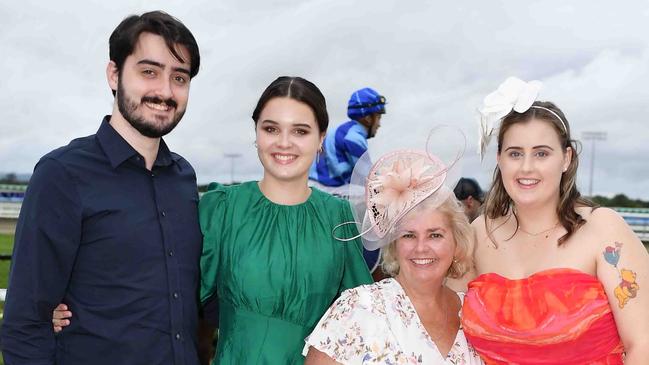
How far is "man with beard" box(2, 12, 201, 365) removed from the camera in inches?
81.0

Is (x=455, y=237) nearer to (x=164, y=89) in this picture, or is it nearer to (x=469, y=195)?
(x=164, y=89)

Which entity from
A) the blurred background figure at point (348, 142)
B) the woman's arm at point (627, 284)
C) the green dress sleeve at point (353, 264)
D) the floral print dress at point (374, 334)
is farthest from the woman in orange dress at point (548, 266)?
the blurred background figure at point (348, 142)

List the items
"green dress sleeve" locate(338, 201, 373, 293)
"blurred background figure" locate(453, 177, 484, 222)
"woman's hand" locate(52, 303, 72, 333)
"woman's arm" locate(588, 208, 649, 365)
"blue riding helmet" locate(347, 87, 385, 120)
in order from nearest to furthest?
"woman's hand" locate(52, 303, 72, 333) < "woman's arm" locate(588, 208, 649, 365) < "green dress sleeve" locate(338, 201, 373, 293) < "blue riding helmet" locate(347, 87, 385, 120) < "blurred background figure" locate(453, 177, 484, 222)

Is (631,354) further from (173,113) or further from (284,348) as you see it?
(173,113)

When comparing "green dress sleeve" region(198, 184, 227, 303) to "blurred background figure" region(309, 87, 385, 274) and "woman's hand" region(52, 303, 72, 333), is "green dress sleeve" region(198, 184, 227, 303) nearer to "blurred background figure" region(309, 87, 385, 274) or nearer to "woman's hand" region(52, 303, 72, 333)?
"woman's hand" region(52, 303, 72, 333)

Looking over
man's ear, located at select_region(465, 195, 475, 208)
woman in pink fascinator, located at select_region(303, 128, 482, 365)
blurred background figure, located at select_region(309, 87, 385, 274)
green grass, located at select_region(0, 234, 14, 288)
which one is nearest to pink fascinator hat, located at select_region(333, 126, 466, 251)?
woman in pink fascinator, located at select_region(303, 128, 482, 365)

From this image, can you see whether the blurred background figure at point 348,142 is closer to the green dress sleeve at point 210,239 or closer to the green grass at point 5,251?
the green dress sleeve at point 210,239

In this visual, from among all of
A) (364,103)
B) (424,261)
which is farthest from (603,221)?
(364,103)

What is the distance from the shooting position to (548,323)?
7.65ft

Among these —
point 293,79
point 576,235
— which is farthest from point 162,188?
point 576,235

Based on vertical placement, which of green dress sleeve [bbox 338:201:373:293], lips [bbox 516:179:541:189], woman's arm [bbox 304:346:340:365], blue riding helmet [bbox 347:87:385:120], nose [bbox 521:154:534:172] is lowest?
woman's arm [bbox 304:346:340:365]

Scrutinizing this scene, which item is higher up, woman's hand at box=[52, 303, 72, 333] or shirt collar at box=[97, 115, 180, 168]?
shirt collar at box=[97, 115, 180, 168]

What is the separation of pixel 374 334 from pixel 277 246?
0.48 metres

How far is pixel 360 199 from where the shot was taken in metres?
2.67
